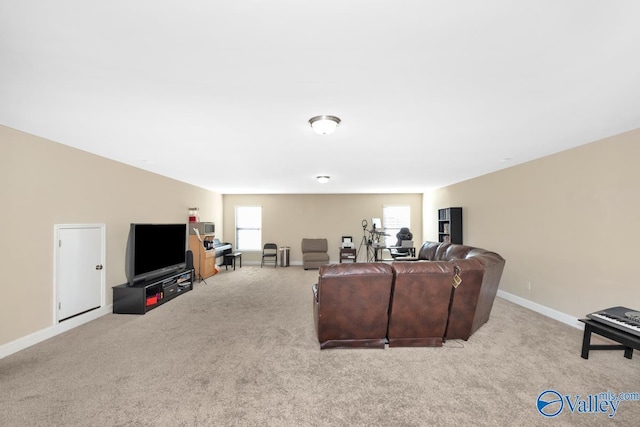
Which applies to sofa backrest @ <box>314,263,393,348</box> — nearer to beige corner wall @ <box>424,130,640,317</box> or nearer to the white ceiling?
the white ceiling

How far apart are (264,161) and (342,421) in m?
3.60

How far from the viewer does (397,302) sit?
118 inches

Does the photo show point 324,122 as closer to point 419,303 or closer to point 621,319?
point 419,303

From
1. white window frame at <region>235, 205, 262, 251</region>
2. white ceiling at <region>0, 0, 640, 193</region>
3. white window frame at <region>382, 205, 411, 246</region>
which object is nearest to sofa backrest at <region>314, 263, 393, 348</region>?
white ceiling at <region>0, 0, 640, 193</region>

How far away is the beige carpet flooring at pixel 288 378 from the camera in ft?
6.63

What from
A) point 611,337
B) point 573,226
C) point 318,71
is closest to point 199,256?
point 318,71

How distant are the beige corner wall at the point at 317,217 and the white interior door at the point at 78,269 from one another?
5.06 m

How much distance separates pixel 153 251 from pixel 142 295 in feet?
2.81

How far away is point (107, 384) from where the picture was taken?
2406mm

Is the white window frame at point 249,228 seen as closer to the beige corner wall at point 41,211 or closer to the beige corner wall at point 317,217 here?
the beige corner wall at point 317,217

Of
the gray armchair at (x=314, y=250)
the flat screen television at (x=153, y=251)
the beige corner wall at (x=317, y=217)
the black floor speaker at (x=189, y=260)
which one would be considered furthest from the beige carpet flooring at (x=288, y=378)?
the beige corner wall at (x=317, y=217)

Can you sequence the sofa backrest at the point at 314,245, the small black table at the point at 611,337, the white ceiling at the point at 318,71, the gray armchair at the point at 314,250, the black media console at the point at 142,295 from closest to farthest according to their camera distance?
the white ceiling at the point at 318,71
the small black table at the point at 611,337
the black media console at the point at 142,295
the gray armchair at the point at 314,250
the sofa backrest at the point at 314,245

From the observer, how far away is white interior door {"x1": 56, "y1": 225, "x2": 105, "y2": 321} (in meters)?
3.53

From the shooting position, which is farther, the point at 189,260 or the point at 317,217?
the point at 317,217
